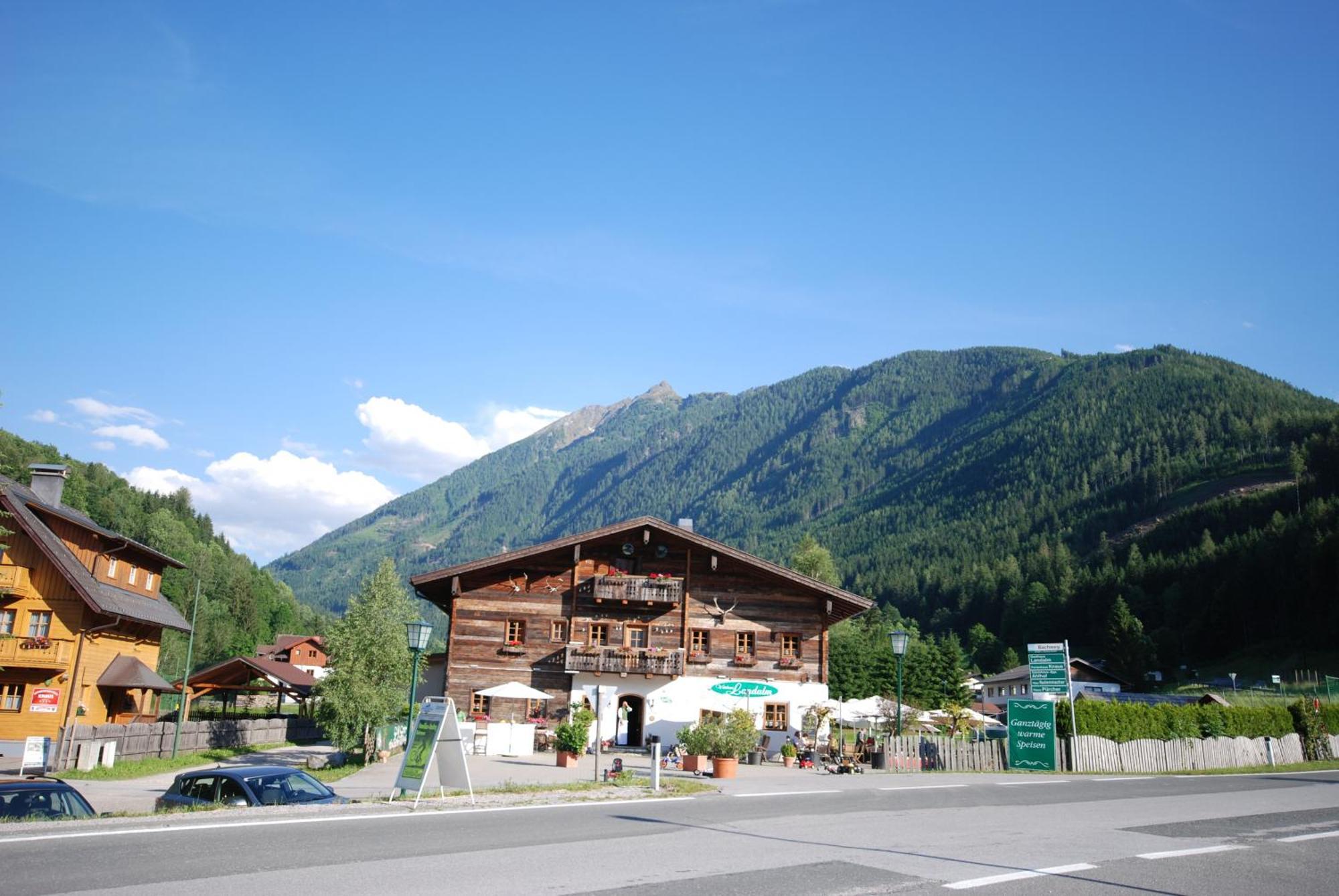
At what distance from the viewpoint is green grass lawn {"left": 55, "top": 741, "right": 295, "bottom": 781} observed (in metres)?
27.9

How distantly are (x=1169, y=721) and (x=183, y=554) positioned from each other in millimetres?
111302

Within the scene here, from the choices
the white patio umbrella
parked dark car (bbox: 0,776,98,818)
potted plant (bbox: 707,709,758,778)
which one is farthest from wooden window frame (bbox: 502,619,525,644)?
parked dark car (bbox: 0,776,98,818)

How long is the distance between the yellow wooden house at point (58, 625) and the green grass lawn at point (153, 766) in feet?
13.4

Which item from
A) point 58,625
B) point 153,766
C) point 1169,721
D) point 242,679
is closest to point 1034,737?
point 1169,721

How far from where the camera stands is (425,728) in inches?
643

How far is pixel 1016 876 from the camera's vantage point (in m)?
10.7

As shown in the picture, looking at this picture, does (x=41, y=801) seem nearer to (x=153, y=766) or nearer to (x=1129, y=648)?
(x=153, y=766)

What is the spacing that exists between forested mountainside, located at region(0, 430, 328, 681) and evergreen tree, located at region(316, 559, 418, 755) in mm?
69717

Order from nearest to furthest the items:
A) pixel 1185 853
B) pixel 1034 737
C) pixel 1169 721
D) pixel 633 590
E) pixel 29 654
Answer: pixel 1185 853, pixel 1034 737, pixel 1169 721, pixel 29 654, pixel 633 590

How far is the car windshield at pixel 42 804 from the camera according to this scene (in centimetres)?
1272

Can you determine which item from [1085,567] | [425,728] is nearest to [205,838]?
[425,728]

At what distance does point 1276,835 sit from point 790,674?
73.8 ft

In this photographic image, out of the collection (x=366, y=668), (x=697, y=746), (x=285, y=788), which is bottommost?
(x=285, y=788)

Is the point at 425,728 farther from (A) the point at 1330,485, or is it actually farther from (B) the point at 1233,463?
(B) the point at 1233,463
